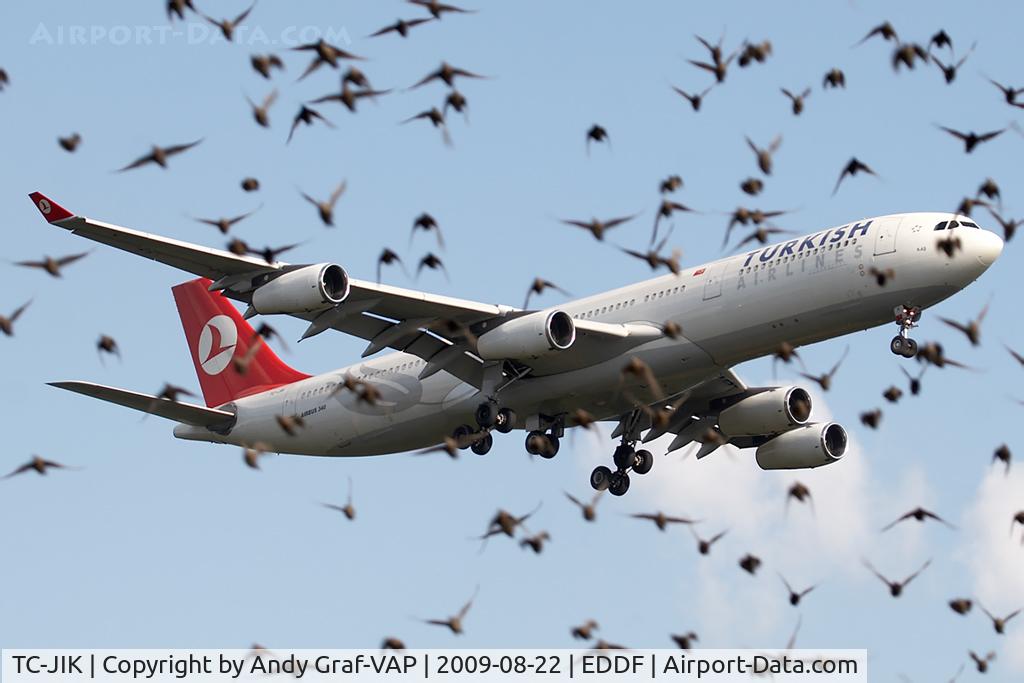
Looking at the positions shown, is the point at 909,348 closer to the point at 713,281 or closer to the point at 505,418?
the point at 713,281

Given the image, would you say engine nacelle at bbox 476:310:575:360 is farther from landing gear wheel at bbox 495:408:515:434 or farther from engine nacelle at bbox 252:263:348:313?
engine nacelle at bbox 252:263:348:313

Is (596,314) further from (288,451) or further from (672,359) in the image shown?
(288,451)

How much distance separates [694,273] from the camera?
136 feet

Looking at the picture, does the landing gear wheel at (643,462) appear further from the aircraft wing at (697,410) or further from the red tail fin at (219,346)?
the red tail fin at (219,346)

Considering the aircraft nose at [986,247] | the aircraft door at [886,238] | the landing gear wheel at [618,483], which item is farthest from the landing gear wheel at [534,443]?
the aircraft nose at [986,247]

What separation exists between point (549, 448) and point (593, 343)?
11.3 ft

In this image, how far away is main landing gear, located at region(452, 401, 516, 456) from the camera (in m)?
43.4

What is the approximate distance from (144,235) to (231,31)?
15.6 m

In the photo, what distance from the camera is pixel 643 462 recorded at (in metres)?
47.4

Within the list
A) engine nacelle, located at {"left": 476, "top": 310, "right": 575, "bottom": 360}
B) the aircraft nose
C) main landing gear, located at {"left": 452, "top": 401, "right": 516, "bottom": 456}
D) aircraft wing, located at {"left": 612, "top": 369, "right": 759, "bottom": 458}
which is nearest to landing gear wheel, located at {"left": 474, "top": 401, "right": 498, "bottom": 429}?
main landing gear, located at {"left": 452, "top": 401, "right": 516, "bottom": 456}

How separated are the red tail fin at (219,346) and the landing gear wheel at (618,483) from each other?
11.3 metres

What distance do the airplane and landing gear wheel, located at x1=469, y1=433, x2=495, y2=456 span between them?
43mm

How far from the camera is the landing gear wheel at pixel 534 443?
Answer: 42897 millimetres

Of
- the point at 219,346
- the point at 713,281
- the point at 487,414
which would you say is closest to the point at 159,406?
the point at 219,346
